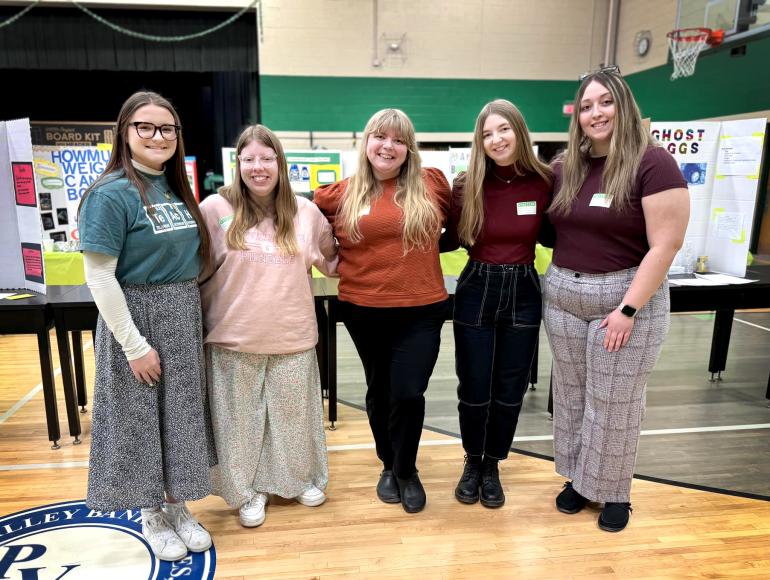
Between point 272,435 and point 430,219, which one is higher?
point 430,219

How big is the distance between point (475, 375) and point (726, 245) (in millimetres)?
2217

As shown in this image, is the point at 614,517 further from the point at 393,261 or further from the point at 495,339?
the point at 393,261

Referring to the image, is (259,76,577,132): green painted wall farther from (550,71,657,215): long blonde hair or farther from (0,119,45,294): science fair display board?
(550,71,657,215): long blonde hair

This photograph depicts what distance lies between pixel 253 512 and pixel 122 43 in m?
7.59

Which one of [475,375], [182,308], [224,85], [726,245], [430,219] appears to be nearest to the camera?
[182,308]

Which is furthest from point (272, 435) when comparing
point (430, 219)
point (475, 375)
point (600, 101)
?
point (600, 101)

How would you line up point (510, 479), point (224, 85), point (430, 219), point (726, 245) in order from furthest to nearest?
point (224, 85)
point (726, 245)
point (510, 479)
point (430, 219)

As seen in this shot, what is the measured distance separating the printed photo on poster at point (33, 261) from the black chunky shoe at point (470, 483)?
90.6 inches

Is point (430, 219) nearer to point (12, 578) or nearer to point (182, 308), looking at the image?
point (182, 308)

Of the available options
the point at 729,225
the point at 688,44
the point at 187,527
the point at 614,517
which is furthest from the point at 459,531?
the point at 688,44

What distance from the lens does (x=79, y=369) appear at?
3.04 meters

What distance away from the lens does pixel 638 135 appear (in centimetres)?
176

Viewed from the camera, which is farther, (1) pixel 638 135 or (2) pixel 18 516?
(2) pixel 18 516

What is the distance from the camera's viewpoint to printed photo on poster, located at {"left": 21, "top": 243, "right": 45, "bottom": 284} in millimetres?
2701
